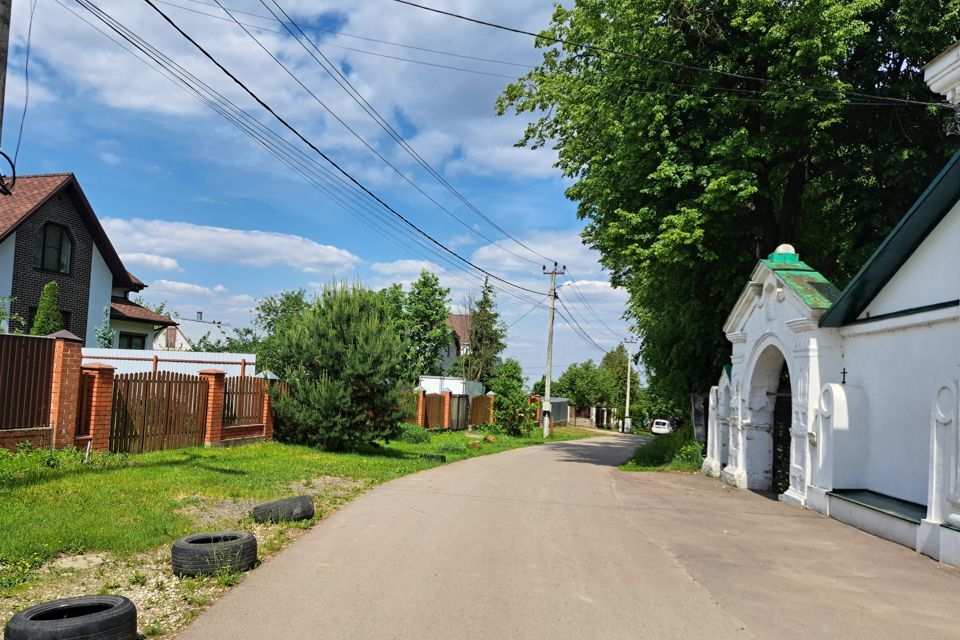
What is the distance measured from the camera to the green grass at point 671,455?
17759mm

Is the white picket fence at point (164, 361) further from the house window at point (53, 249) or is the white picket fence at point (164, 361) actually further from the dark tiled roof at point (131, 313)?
the house window at point (53, 249)

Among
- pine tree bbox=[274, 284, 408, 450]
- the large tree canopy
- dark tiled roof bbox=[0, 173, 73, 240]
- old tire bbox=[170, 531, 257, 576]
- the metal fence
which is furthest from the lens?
dark tiled roof bbox=[0, 173, 73, 240]

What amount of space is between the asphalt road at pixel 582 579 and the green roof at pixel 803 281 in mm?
3401

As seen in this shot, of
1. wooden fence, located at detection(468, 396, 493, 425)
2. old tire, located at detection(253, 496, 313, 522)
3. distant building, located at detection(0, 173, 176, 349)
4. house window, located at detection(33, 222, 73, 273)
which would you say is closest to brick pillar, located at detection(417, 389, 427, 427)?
wooden fence, located at detection(468, 396, 493, 425)

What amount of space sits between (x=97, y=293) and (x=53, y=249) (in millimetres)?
2711

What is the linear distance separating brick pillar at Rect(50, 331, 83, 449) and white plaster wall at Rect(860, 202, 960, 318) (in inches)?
515

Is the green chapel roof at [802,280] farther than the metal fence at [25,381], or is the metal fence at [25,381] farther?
the green chapel roof at [802,280]

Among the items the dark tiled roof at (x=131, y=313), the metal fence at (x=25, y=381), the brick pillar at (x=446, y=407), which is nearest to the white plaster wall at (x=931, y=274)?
the metal fence at (x=25, y=381)

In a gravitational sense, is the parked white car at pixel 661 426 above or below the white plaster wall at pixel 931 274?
below

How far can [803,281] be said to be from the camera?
39.5 ft

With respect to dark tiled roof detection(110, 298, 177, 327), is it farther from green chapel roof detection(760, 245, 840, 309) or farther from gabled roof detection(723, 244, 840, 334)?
green chapel roof detection(760, 245, 840, 309)

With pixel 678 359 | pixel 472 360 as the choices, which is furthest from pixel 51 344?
pixel 472 360

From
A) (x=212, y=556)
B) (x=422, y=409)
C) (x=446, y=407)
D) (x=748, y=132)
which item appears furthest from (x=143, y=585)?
(x=446, y=407)

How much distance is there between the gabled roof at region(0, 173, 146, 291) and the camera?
2334 cm
